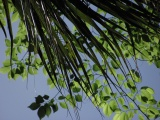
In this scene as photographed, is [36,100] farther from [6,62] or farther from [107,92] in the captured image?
[107,92]

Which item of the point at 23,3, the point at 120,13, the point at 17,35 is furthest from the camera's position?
the point at 17,35

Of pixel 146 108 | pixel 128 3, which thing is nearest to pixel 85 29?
pixel 128 3

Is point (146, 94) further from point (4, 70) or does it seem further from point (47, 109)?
point (4, 70)

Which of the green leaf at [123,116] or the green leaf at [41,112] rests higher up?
the green leaf at [41,112]

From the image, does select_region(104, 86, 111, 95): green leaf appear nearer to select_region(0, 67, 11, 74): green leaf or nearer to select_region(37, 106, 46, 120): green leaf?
select_region(37, 106, 46, 120): green leaf

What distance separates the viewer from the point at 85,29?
3.67ft

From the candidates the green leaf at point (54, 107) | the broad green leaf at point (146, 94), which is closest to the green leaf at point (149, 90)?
the broad green leaf at point (146, 94)

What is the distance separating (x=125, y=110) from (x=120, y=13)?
1.51 meters

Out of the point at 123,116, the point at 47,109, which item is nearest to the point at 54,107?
the point at 47,109

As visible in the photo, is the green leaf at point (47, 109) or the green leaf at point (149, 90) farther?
the green leaf at point (149, 90)

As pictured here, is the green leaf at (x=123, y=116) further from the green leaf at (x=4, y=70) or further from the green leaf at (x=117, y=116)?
A: the green leaf at (x=4, y=70)

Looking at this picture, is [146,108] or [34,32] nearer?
[34,32]

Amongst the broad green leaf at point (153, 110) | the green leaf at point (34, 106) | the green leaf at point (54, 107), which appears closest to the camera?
the green leaf at point (34, 106)

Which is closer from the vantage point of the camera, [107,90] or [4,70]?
[4,70]
